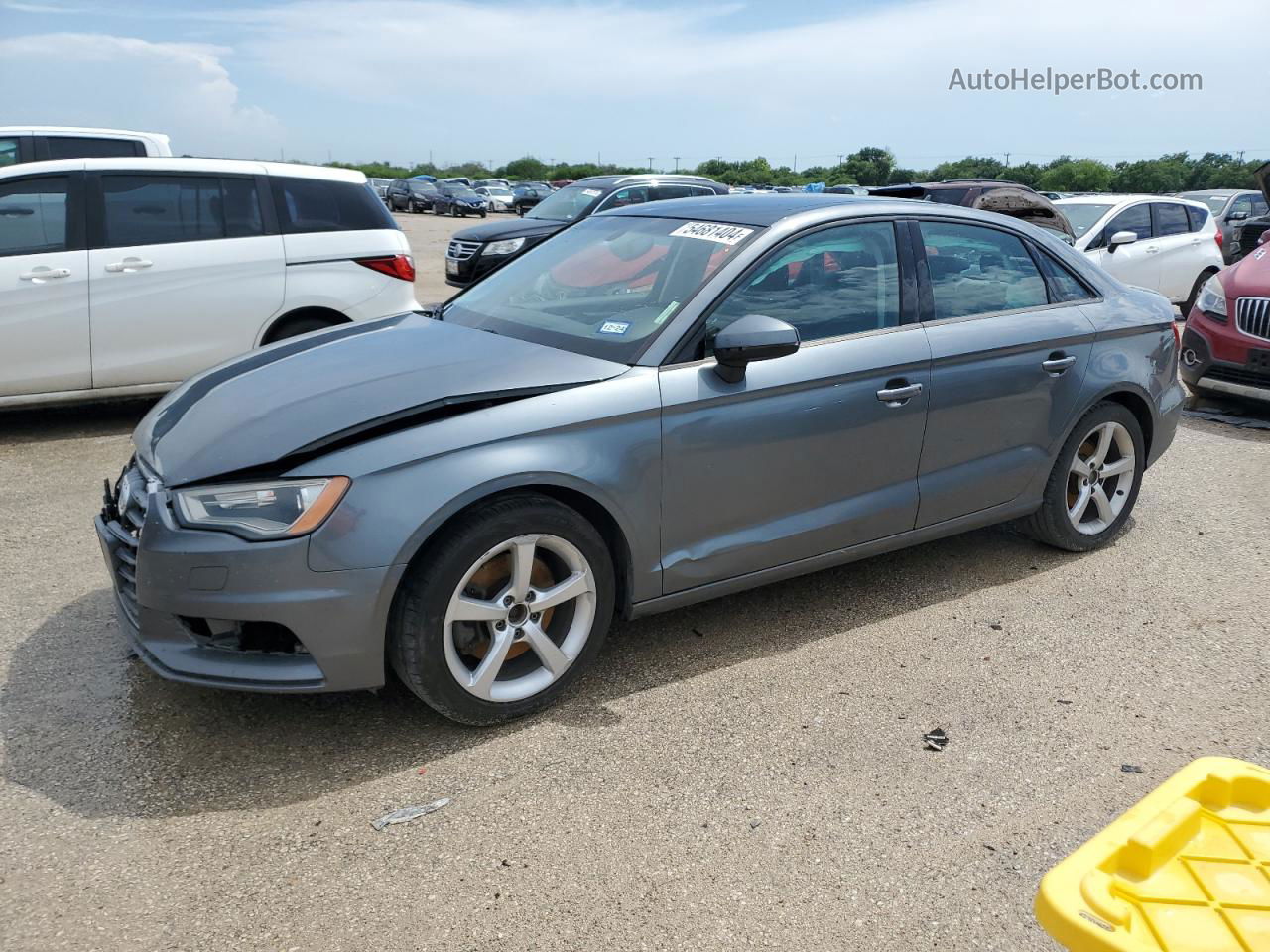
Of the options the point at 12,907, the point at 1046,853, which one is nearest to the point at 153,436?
the point at 12,907

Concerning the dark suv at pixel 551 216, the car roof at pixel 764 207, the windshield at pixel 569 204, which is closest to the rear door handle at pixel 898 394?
the car roof at pixel 764 207

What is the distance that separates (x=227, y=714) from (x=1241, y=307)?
7.57 m

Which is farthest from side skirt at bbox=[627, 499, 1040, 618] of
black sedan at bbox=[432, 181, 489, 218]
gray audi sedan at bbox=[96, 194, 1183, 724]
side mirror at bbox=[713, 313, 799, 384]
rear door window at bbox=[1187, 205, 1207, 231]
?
black sedan at bbox=[432, 181, 489, 218]

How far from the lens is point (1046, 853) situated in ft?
9.20

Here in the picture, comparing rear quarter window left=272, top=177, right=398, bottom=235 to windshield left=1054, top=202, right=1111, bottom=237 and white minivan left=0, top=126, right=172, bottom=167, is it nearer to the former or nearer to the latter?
white minivan left=0, top=126, right=172, bottom=167

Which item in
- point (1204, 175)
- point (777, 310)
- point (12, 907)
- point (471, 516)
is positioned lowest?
point (12, 907)

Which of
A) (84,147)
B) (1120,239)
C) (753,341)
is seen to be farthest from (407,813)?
(1120,239)

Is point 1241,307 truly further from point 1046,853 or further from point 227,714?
point 227,714

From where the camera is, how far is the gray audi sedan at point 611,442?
302cm

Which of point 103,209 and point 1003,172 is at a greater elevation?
point 1003,172

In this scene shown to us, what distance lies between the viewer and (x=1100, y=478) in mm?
4961

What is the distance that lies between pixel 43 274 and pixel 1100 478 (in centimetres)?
605

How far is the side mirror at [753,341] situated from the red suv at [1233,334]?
5.78 meters

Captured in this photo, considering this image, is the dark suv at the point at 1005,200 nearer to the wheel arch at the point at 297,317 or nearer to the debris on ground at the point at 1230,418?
the debris on ground at the point at 1230,418
